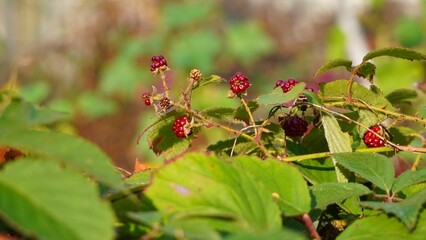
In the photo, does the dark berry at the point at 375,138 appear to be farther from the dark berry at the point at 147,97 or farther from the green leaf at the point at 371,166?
the dark berry at the point at 147,97

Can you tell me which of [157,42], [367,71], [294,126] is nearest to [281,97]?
[294,126]

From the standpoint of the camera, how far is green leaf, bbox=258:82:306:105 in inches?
34.0

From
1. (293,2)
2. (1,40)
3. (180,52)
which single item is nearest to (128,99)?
(180,52)

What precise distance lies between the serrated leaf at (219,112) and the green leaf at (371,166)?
18 cm

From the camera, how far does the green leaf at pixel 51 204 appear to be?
Result: 52cm

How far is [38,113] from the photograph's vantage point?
61 centimetres

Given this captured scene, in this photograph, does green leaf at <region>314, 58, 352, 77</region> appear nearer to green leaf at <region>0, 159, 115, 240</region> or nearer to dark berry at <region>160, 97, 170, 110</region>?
dark berry at <region>160, 97, 170, 110</region>

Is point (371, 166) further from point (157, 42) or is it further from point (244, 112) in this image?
point (157, 42)

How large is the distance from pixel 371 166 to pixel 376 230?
4.7 inches

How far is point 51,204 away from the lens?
54 centimetres

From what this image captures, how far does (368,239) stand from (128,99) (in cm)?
512

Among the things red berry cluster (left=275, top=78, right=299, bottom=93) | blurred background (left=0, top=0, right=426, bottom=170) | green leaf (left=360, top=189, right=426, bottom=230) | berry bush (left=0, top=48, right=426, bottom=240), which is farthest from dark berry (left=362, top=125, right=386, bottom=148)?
blurred background (left=0, top=0, right=426, bottom=170)

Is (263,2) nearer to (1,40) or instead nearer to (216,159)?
(1,40)

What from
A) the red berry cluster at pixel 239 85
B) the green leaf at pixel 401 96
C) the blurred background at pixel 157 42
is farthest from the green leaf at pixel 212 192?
the blurred background at pixel 157 42
